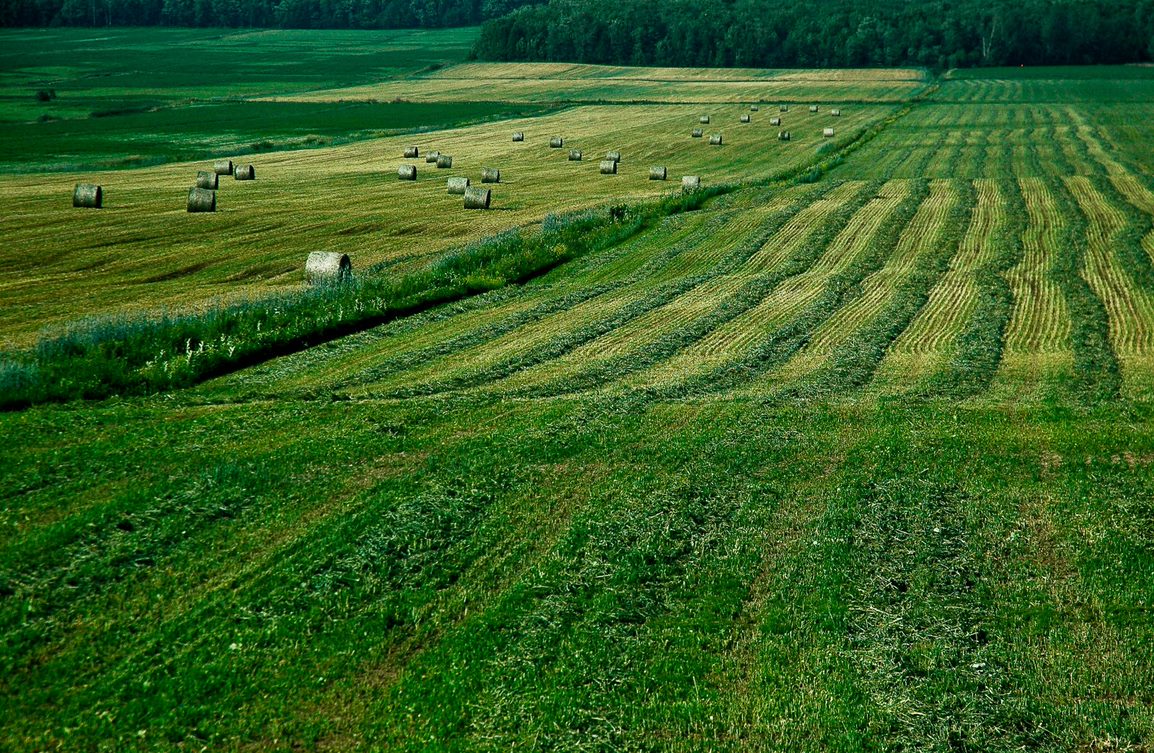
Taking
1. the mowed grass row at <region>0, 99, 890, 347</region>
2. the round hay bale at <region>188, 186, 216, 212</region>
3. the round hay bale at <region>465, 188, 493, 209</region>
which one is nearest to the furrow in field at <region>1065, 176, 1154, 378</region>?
the mowed grass row at <region>0, 99, 890, 347</region>

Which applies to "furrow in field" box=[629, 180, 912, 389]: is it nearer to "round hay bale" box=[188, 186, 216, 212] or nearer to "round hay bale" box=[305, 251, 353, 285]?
"round hay bale" box=[305, 251, 353, 285]

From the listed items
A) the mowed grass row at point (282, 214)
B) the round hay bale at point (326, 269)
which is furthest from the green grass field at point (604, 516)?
the round hay bale at point (326, 269)

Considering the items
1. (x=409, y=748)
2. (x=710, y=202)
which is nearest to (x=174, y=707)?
(x=409, y=748)

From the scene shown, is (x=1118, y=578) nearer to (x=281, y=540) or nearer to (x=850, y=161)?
(x=281, y=540)

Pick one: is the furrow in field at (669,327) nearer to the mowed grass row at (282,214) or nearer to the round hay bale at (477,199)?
the mowed grass row at (282,214)

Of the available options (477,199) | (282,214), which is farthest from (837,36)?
(282,214)
